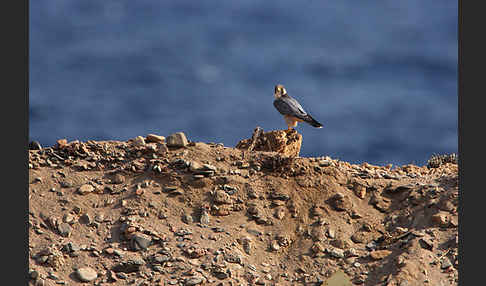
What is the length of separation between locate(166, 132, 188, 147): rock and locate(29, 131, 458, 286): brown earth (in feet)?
0.25

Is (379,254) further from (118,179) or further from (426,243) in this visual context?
(118,179)

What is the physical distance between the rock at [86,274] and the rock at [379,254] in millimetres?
5201

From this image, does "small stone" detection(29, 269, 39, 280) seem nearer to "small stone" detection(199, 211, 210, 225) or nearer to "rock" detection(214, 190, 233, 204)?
"small stone" detection(199, 211, 210, 225)

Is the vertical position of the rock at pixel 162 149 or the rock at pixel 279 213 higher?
the rock at pixel 162 149

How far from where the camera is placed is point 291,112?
1528 centimetres

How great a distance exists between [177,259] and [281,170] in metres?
3.26

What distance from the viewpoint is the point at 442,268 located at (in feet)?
37.1

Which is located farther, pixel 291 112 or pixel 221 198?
pixel 291 112

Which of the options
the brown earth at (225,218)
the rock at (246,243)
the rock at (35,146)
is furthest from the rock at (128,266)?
the rock at (35,146)

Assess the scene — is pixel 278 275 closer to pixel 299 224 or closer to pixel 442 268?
pixel 299 224

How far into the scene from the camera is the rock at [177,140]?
45.9 ft

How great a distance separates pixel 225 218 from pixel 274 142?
2906 mm

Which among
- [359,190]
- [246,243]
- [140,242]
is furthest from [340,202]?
[140,242]

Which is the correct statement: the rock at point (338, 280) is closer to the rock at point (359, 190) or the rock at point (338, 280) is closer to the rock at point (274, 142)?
the rock at point (359, 190)
